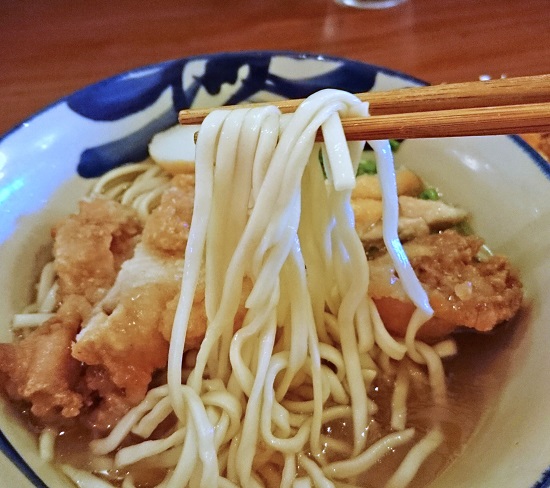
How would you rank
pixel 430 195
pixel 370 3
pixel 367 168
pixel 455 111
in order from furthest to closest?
1. pixel 370 3
2. pixel 367 168
3. pixel 430 195
4. pixel 455 111

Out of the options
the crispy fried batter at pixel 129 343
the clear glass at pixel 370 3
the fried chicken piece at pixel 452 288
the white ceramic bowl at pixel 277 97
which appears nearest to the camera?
the white ceramic bowl at pixel 277 97

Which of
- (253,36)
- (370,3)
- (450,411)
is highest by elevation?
(370,3)

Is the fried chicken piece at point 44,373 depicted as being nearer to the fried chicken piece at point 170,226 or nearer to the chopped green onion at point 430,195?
the fried chicken piece at point 170,226

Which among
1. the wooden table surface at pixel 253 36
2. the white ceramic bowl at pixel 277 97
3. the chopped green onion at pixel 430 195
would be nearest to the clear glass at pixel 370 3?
the wooden table surface at pixel 253 36

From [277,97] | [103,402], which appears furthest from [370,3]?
[103,402]

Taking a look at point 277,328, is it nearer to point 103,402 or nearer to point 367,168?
point 103,402

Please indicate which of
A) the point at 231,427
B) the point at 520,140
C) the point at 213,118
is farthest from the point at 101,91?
the point at 520,140

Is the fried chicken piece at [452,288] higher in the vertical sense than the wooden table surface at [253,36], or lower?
lower

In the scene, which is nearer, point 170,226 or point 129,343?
point 129,343

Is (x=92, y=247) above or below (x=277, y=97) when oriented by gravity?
below
